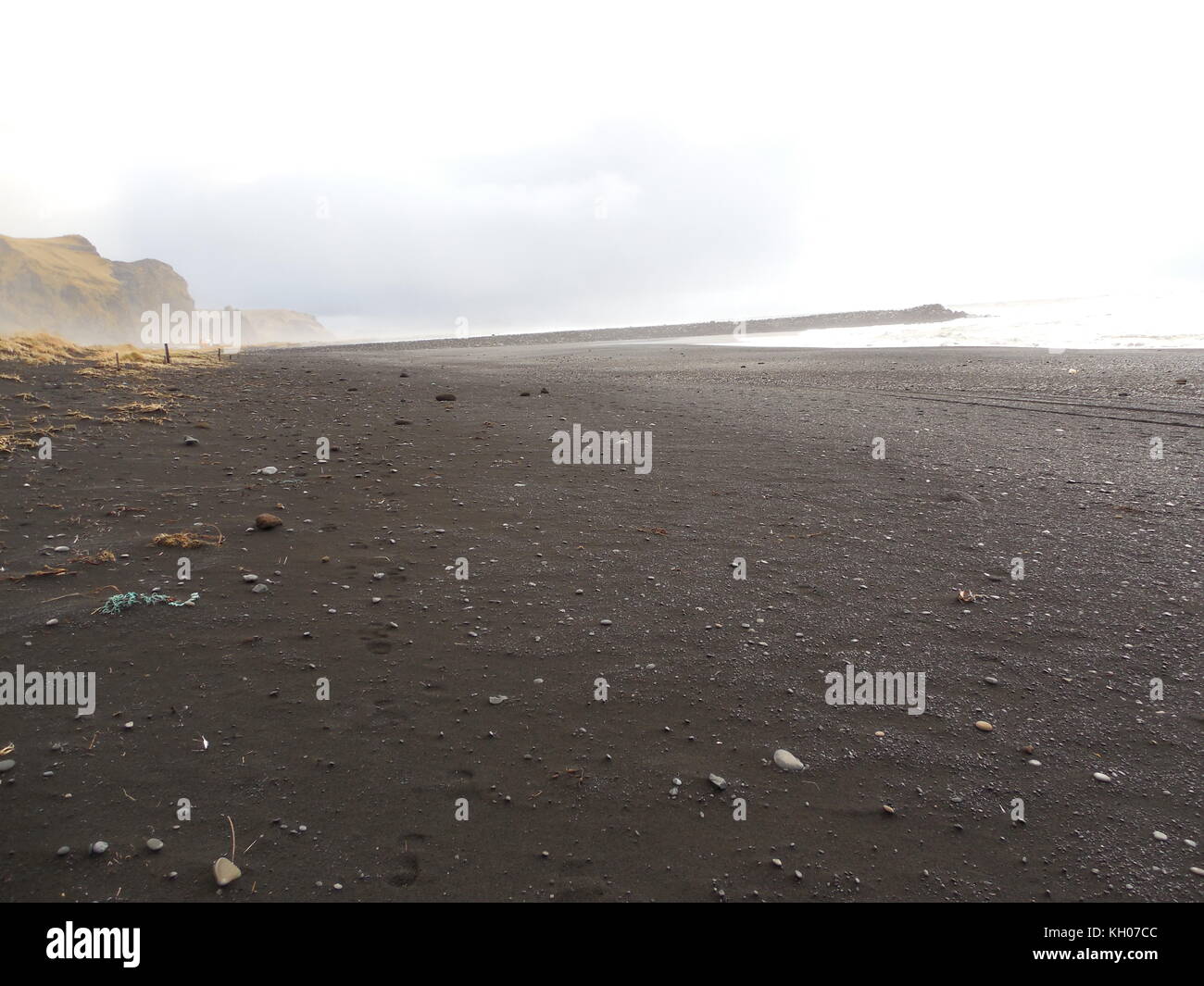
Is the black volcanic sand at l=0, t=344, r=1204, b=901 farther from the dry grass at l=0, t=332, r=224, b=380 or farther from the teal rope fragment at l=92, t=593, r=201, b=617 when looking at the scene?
the dry grass at l=0, t=332, r=224, b=380

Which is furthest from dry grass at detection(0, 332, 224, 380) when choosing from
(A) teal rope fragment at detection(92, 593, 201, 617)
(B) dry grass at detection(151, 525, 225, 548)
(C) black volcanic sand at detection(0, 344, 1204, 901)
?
(A) teal rope fragment at detection(92, 593, 201, 617)

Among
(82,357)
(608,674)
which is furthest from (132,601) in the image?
(82,357)

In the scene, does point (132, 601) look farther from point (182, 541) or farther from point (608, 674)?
point (608, 674)

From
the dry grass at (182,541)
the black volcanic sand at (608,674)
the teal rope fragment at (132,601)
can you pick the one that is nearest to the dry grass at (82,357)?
the black volcanic sand at (608,674)

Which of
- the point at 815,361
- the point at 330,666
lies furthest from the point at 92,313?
the point at 330,666

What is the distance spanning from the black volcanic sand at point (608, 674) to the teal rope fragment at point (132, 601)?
0.16m

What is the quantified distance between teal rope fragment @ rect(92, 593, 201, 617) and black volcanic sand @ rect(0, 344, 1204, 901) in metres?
0.16

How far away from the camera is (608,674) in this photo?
4.66 metres

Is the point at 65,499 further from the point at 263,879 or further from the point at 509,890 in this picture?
the point at 509,890

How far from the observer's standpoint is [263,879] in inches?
119

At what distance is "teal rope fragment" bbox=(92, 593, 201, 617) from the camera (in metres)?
5.23

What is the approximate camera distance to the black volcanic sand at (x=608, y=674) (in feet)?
10.4
